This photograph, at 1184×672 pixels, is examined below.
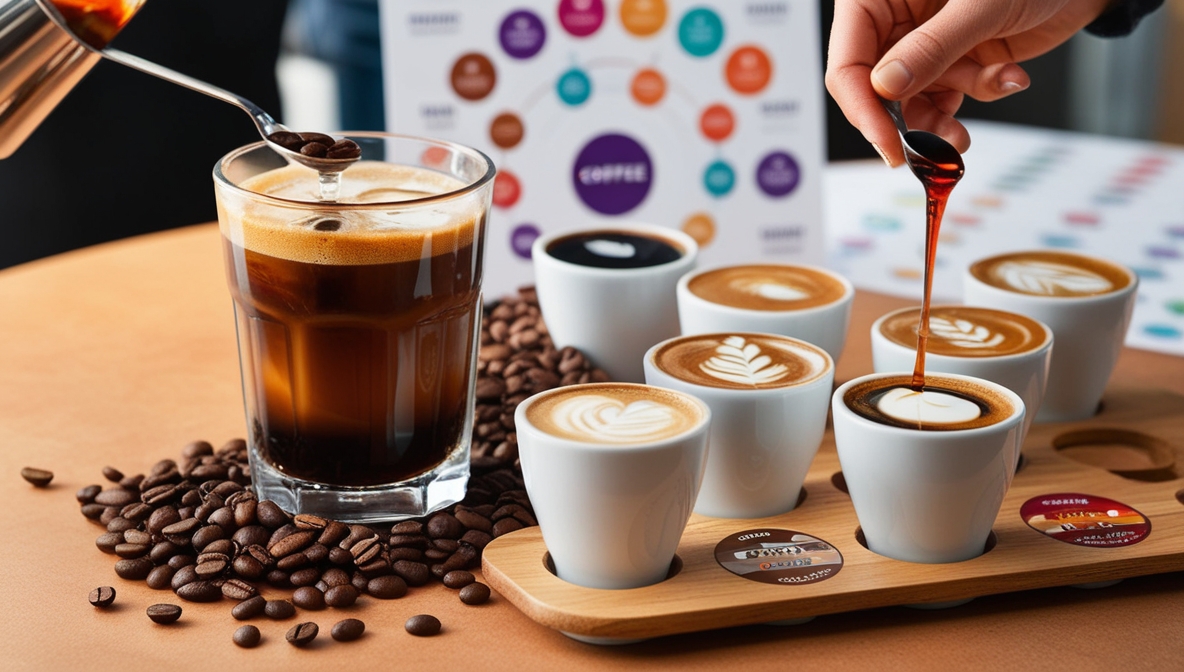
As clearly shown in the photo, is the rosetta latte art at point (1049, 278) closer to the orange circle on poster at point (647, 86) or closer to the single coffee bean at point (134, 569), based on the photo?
the orange circle on poster at point (647, 86)

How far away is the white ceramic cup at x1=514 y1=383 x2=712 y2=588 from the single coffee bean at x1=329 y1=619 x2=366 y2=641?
16 centimetres

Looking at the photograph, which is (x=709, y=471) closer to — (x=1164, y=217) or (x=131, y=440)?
(x=131, y=440)

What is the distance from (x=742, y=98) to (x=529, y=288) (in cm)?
47

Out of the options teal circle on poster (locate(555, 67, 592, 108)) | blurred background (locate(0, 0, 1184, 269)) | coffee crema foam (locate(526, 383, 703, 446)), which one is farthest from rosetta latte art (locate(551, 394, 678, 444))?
blurred background (locate(0, 0, 1184, 269))

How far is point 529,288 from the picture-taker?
5.62 ft

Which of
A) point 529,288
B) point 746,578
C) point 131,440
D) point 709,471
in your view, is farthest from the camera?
point 529,288

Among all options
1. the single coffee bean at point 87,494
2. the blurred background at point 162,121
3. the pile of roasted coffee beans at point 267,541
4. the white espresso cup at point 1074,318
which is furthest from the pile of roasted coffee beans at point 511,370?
the blurred background at point 162,121

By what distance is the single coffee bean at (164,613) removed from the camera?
0.98 m

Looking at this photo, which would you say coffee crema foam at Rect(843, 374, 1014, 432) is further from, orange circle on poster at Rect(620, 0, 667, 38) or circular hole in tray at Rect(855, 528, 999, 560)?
orange circle on poster at Rect(620, 0, 667, 38)

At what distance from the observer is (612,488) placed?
3.13 ft

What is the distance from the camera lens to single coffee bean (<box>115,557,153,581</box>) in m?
1.05

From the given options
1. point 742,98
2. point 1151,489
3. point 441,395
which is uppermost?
point 742,98

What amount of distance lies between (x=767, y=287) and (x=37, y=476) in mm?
787

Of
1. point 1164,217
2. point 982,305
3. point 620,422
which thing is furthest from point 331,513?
point 1164,217
